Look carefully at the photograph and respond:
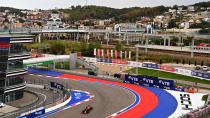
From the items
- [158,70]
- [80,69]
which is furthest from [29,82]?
[158,70]

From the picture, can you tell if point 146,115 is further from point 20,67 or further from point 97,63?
point 97,63

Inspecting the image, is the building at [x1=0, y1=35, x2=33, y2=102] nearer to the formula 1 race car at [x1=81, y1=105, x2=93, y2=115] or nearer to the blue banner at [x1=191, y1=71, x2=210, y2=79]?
the formula 1 race car at [x1=81, y1=105, x2=93, y2=115]

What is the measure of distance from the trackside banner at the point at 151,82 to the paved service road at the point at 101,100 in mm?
3992

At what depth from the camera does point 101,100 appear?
3375cm

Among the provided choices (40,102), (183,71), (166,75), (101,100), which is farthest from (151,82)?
(40,102)

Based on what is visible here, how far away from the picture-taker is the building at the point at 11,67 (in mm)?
30859

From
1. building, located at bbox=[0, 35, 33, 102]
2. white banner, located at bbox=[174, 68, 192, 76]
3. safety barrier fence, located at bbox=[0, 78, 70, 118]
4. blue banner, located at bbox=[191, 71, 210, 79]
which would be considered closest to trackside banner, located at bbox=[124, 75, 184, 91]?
blue banner, located at bbox=[191, 71, 210, 79]

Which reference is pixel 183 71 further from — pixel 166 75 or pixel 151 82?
pixel 151 82

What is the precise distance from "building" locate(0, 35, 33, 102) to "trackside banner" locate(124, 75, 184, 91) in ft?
60.4

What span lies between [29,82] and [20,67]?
10.8m

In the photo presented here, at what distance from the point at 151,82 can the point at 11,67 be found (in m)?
21.9

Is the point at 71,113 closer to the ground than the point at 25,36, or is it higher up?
closer to the ground

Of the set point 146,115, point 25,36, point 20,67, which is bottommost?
point 146,115

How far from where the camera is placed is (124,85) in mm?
42781
